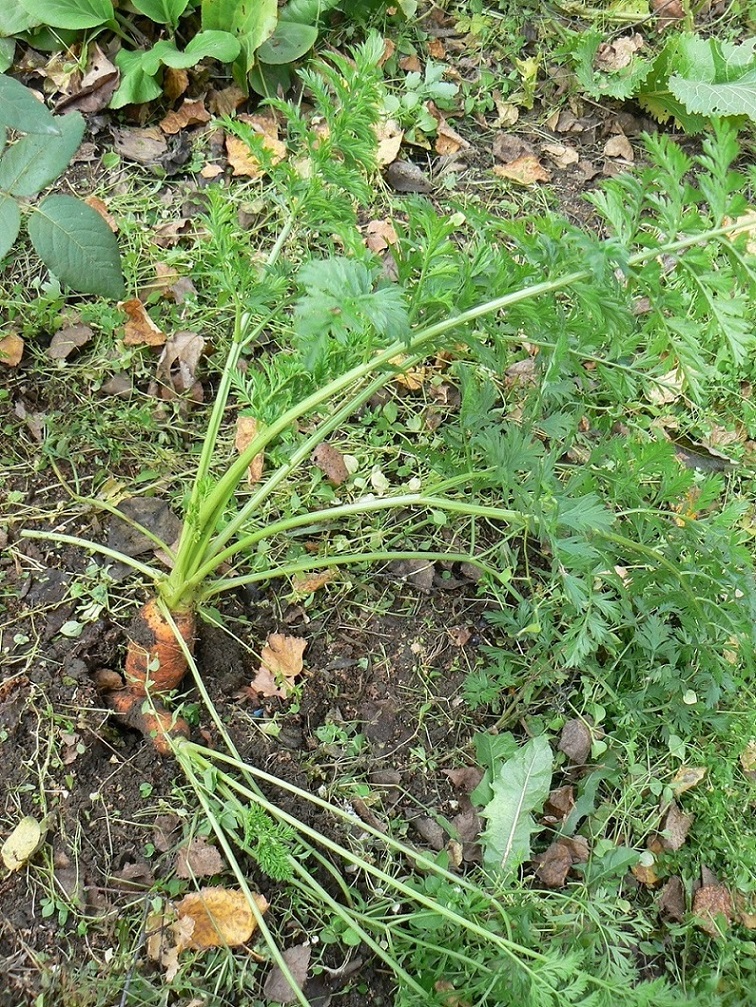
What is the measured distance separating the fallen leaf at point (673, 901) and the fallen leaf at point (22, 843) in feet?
4.62

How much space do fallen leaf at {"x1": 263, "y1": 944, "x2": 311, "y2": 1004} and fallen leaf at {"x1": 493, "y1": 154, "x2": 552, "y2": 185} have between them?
2382 millimetres

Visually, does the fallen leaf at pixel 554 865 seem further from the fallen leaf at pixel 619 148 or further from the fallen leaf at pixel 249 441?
the fallen leaf at pixel 619 148

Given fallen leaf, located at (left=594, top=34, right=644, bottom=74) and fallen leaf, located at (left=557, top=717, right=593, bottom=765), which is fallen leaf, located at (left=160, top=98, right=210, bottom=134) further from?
fallen leaf, located at (left=557, top=717, right=593, bottom=765)

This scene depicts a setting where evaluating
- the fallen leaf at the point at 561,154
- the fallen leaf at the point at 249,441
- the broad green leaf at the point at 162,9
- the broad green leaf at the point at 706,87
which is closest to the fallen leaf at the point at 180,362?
the fallen leaf at the point at 249,441

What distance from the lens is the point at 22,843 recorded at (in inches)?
66.7

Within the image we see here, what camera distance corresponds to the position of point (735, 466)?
2.68 metres

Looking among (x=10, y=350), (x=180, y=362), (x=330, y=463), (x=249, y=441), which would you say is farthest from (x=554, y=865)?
(x=10, y=350)

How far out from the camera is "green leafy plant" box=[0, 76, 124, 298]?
1.73 meters

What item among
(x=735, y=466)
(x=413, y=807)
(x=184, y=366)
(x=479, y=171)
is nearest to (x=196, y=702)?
(x=413, y=807)

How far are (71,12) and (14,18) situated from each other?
0.17 metres

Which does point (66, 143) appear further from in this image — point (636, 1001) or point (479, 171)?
point (636, 1001)

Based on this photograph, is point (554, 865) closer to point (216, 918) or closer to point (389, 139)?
point (216, 918)

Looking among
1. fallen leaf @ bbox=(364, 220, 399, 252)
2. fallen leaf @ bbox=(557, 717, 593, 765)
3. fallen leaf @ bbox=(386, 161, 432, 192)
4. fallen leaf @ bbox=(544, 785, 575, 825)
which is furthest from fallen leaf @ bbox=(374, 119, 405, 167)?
fallen leaf @ bbox=(544, 785, 575, 825)

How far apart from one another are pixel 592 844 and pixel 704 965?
350mm
